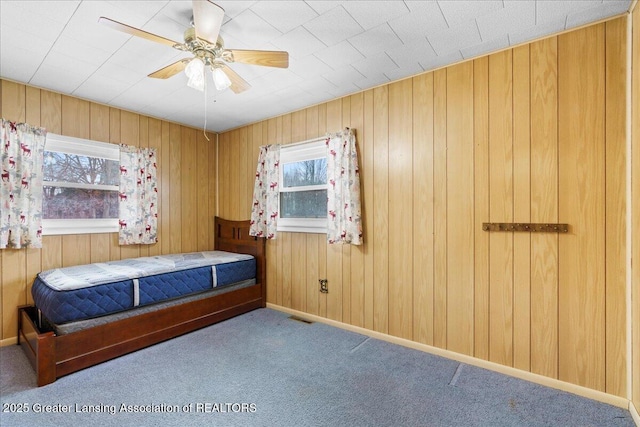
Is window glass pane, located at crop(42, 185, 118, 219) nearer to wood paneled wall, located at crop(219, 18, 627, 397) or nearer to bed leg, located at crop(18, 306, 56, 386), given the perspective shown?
bed leg, located at crop(18, 306, 56, 386)

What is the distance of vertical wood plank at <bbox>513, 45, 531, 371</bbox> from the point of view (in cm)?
205

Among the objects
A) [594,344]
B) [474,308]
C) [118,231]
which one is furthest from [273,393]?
[118,231]

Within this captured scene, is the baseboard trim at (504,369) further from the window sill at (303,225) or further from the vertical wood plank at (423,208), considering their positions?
the window sill at (303,225)

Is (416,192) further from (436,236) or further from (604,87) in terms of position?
(604,87)

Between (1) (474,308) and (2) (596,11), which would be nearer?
(2) (596,11)

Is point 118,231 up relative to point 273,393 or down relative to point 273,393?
up

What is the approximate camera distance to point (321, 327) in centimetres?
300

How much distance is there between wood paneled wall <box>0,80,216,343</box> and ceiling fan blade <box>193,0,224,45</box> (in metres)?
2.28

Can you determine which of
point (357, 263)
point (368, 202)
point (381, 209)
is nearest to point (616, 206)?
point (381, 209)

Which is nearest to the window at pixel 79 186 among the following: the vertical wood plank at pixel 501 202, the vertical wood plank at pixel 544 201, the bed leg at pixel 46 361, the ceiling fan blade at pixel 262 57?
the bed leg at pixel 46 361

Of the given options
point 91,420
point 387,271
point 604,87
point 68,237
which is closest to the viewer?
point 91,420

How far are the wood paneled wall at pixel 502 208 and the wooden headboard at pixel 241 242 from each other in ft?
3.12

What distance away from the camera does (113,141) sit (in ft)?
10.6

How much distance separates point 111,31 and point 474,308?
125 inches
